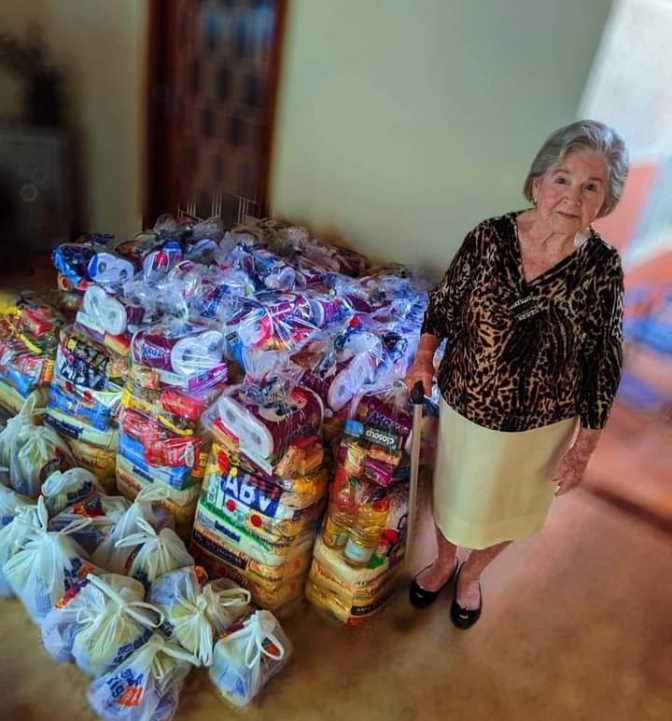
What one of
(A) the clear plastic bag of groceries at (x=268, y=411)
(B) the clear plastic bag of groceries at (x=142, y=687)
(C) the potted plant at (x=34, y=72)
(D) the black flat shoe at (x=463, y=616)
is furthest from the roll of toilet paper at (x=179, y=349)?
(C) the potted plant at (x=34, y=72)

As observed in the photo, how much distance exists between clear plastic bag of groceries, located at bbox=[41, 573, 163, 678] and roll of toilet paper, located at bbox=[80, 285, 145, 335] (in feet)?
2.23

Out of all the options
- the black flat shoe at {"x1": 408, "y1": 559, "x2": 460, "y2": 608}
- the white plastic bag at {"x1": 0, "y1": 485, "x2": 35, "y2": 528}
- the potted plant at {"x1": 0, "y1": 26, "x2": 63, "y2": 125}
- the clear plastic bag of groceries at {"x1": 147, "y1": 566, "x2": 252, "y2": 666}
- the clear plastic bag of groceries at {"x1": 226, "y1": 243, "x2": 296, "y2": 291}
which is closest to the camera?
the clear plastic bag of groceries at {"x1": 147, "y1": 566, "x2": 252, "y2": 666}

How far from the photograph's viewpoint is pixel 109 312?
Result: 1.77 m

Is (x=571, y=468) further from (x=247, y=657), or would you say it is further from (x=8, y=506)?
(x=8, y=506)

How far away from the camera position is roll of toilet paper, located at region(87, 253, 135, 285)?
74.9 inches

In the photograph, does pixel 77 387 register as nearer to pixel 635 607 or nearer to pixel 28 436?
pixel 28 436

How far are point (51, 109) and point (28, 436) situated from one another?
2.10m

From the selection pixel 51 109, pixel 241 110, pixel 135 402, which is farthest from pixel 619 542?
pixel 51 109

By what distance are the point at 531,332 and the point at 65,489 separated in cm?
119

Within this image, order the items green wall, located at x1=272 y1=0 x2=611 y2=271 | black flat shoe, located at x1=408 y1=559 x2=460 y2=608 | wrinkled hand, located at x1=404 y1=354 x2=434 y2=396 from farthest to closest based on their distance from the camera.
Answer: green wall, located at x1=272 y1=0 x2=611 y2=271
black flat shoe, located at x1=408 y1=559 x2=460 y2=608
wrinkled hand, located at x1=404 y1=354 x2=434 y2=396

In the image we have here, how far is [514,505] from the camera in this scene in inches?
59.3

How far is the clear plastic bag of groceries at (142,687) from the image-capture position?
1.24 m

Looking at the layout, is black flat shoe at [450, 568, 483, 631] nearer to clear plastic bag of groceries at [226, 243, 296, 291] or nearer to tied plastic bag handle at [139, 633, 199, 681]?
tied plastic bag handle at [139, 633, 199, 681]


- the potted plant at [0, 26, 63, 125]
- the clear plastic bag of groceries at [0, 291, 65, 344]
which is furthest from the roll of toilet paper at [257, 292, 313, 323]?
the potted plant at [0, 26, 63, 125]
